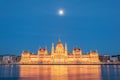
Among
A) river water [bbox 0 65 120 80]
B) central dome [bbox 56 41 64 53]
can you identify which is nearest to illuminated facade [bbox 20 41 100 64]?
central dome [bbox 56 41 64 53]

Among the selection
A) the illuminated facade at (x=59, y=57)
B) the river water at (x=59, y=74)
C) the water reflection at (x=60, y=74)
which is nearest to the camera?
the water reflection at (x=60, y=74)

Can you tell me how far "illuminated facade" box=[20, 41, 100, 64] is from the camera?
159m

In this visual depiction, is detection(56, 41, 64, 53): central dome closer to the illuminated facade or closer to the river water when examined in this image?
the illuminated facade

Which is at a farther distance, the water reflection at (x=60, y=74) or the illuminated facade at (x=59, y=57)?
the illuminated facade at (x=59, y=57)

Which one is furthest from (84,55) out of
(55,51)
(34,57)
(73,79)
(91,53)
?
(73,79)

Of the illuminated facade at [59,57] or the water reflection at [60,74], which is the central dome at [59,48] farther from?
the water reflection at [60,74]

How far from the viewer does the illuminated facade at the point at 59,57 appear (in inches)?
6245

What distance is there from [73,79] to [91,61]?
113m

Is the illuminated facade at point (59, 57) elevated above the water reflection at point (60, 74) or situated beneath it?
elevated above

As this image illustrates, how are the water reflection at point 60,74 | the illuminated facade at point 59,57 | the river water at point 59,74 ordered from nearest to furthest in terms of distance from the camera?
1. the water reflection at point 60,74
2. the river water at point 59,74
3. the illuminated facade at point 59,57

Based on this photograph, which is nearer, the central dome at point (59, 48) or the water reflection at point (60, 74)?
the water reflection at point (60, 74)

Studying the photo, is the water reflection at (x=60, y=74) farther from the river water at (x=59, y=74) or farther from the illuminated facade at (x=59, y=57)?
the illuminated facade at (x=59, y=57)

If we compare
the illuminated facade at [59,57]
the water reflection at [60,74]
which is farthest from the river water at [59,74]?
the illuminated facade at [59,57]

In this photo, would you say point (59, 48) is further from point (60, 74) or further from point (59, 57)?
point (60, 74)
